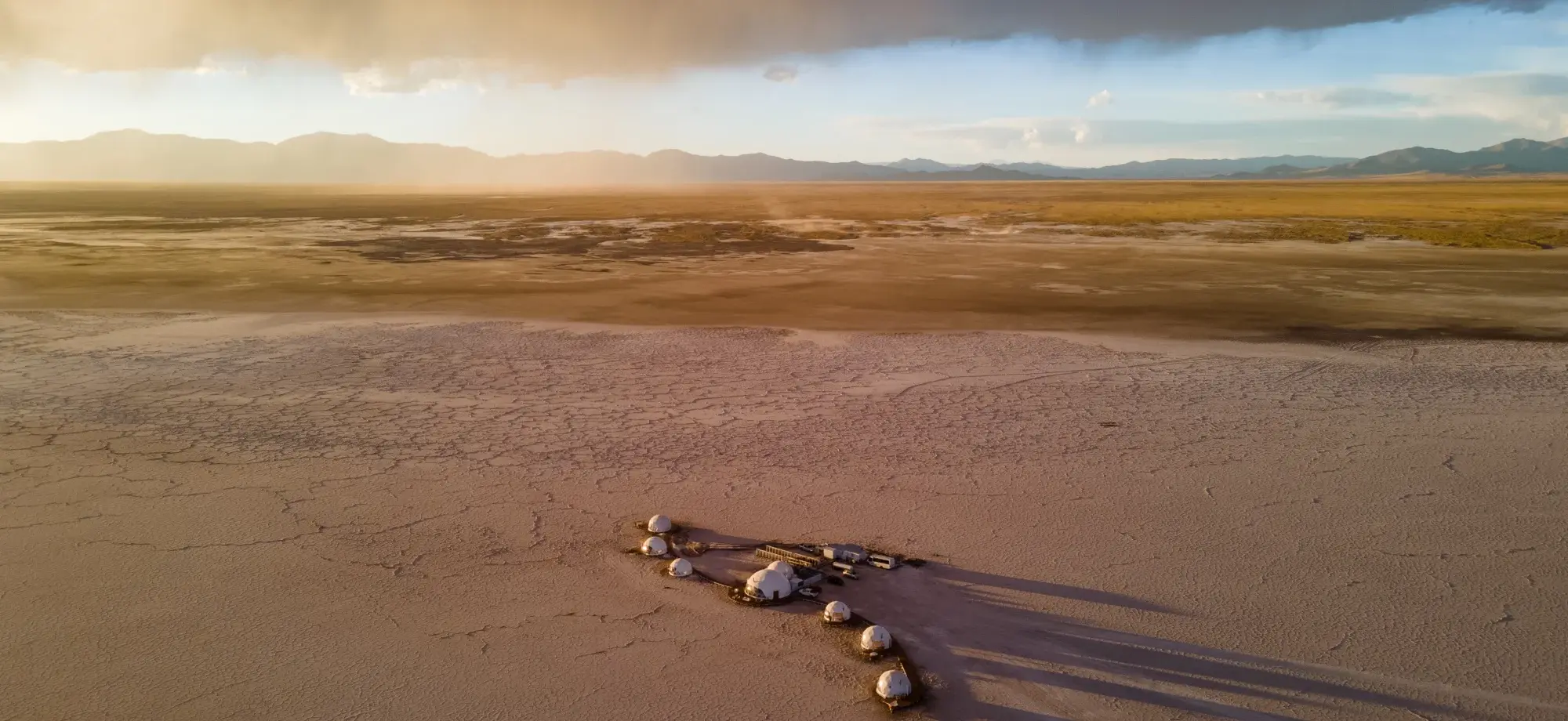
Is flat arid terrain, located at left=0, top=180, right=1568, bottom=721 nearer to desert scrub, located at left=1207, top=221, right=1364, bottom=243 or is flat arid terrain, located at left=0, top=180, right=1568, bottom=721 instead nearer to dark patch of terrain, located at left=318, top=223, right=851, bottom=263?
dark patch of terrain, located at left=318, top=223, right=851, bottom=263

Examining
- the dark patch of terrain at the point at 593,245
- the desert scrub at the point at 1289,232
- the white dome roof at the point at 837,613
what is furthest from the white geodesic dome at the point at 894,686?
the desert scrub at the point at 1289,232

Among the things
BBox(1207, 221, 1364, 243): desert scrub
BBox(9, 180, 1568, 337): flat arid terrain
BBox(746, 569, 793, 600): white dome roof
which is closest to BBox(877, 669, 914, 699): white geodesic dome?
BBox(746, 569, 793, 600): white dome roof

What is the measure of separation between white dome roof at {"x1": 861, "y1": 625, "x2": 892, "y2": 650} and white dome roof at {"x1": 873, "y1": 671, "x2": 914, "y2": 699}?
1.06 feet

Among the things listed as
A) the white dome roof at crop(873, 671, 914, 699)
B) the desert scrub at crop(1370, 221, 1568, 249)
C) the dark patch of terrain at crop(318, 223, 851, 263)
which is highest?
the dark patch of terrain at crop(318, 223, 851, 263)

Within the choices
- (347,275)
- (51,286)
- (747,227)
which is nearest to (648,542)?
(347,275)

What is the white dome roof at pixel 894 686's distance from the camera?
4.34 metres

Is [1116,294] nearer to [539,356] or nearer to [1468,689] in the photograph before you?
[539,356]

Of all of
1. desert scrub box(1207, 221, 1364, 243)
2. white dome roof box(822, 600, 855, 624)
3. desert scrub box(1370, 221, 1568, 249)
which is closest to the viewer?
white dome roof box(822, 600, 855, 624)

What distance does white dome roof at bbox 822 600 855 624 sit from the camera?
5.05 m

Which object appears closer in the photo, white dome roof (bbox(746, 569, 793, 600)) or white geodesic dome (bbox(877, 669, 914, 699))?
white geodesic dome (bbox(877, 669, 914, 699))

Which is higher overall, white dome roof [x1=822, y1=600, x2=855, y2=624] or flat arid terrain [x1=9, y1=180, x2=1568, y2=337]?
flat arid terrain [x1=9, y1=180, x2=1568, y2=337]

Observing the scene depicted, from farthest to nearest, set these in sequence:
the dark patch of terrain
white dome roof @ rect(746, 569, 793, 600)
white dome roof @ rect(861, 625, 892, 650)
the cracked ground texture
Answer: the dark patch of terrain, white dome roof @ rect(746, 569, 793, 600), white dome roof @ rect(861, 625, 892, 650), the cracked ground texture

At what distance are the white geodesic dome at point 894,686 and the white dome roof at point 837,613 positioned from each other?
0.66 meters

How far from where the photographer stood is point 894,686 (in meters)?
4.35
